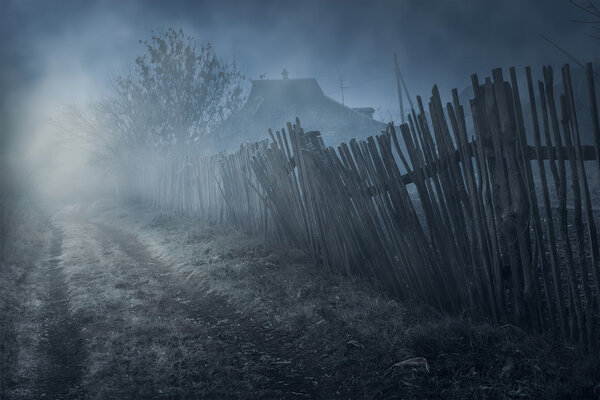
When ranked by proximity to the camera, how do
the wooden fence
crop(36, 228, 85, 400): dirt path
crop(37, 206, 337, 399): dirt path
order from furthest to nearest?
crop(36, 228, 85, 400): dirt path, crop(37, 206, 337, 399): dirt path, the wooden fence

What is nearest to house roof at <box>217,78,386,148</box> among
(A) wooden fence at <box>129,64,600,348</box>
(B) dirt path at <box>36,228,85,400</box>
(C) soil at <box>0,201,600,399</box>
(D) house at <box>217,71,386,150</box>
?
(D) house at <box>217,71,386,150</box>

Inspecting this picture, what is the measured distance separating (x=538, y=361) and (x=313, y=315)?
6.14 ft

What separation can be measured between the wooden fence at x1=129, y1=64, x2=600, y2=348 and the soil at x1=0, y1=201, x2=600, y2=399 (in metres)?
0.25

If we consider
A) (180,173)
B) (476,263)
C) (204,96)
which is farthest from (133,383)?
(204,96)

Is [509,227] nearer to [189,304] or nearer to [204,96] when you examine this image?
[189,304]

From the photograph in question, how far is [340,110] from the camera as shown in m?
25.3

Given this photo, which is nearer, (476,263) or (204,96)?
(476,263)

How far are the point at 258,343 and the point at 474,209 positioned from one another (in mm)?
2231

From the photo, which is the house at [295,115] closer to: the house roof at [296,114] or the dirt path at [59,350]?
the house roof at [296,114]

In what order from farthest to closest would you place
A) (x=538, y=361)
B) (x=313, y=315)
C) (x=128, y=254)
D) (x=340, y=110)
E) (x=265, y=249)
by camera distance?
(x=340, y=110), (x=128, y=254), (x=265, y=249), (x=313, y=315), (x=538, y=361)

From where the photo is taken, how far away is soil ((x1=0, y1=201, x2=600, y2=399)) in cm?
229

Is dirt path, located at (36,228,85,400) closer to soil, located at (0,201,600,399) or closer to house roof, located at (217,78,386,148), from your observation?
soil, located at (0,201,600,399)

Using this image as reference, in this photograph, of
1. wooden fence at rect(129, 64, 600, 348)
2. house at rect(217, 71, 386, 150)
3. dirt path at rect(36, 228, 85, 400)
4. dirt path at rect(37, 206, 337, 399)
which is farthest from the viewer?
house at rect(217, 71, 386, 150)

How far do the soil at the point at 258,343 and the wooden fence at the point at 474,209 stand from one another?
0.81 feet
